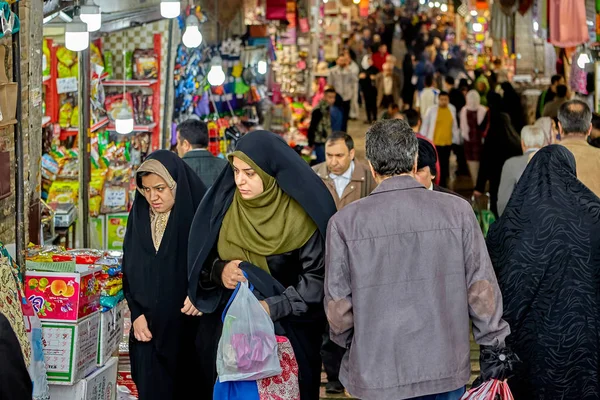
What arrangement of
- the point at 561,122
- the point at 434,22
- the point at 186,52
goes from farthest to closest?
the point at 434,22, the point at 186,52, the point at 561,122

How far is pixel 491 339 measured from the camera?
156 inches

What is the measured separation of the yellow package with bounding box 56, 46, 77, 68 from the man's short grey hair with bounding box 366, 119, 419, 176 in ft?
18.5

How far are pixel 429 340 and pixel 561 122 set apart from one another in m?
2.86

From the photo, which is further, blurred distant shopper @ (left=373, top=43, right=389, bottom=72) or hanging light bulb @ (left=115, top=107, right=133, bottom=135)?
blurred distant shopper @ (left=373, top=43, right=389, bottom=72)

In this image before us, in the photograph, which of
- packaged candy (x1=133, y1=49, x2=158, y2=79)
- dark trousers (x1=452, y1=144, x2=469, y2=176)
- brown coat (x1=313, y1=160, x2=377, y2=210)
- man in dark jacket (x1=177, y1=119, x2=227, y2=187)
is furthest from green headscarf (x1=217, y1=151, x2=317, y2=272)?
dark trousers (x1=452, y1=144, x2=469, y2=176)

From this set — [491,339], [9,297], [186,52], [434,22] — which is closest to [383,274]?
[491,339]

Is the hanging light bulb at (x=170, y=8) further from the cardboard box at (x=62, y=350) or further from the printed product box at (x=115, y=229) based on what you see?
the cardboard box at (x=62, y=350)

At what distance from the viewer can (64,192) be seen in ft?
29.4

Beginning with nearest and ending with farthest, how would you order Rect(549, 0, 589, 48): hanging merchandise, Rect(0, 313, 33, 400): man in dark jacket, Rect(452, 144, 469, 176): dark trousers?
Rect(0, 313, 33, 400): man in dark jacket → Rect(549, 0, 589, 48): hanging merchandise → Rect(452, 144, 469, 176): dark trousers

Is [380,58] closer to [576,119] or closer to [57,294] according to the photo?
[576,119]

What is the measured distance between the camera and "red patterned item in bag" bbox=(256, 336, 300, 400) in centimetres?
440

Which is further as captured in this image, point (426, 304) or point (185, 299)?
point (185, 299)

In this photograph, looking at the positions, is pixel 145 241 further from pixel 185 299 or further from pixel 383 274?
pixel 383 274

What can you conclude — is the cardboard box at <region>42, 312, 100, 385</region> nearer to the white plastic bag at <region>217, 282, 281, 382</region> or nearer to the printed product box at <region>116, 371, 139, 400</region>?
the white plastic bag at <region>217, 282, 281, 382</region>
